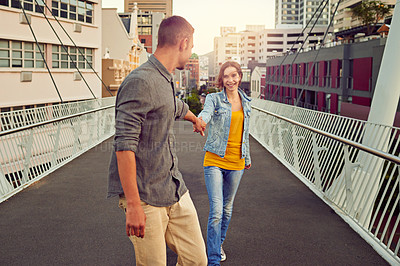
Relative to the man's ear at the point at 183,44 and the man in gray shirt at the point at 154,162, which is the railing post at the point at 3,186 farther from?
the man's ear at the point at 183,44

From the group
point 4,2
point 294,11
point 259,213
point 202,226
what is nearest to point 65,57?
point 4,2

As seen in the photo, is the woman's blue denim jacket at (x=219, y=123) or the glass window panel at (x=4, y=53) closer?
the woman's blue denim jacket at (x=219, y=123)

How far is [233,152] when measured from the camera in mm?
4203

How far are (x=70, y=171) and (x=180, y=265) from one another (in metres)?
6.50

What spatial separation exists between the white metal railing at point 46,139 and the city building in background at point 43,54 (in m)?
7.22

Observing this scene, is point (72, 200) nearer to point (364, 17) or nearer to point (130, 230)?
point (130, 230)

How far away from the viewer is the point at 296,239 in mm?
4781

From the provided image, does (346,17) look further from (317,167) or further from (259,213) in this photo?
(259,213)

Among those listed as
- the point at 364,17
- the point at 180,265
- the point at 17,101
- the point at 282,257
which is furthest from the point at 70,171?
the point at 364,17

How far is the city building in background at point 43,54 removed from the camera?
81.7 ft

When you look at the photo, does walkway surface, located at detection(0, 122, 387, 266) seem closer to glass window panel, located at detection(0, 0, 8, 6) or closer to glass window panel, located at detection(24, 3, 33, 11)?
glass window panel, located at detection(0, 0, 8, 6)

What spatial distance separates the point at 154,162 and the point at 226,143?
6.16 ft

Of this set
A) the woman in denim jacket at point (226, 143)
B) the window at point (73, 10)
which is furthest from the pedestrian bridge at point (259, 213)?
the window at point (73, 10)

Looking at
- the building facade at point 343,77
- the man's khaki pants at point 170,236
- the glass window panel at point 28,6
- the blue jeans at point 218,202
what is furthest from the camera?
the building facade at point 343,77
